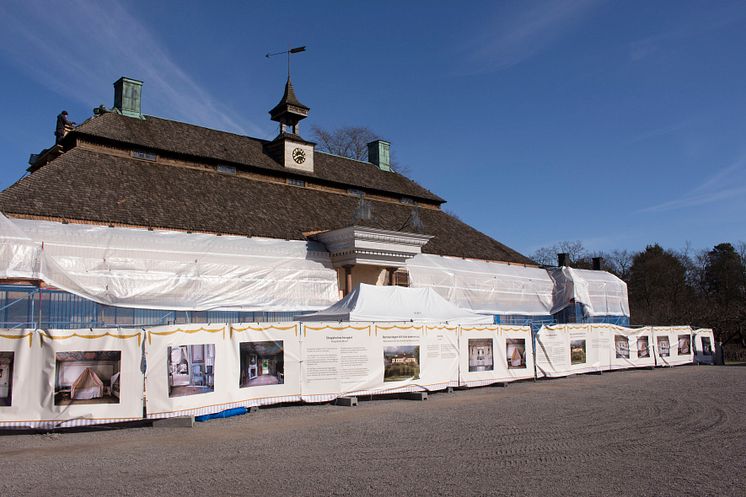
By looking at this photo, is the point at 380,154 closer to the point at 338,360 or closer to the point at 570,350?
A: the point at 570,350

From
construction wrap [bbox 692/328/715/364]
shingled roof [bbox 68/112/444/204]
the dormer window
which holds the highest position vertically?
shingled roof [bbox 68/112/444/204]

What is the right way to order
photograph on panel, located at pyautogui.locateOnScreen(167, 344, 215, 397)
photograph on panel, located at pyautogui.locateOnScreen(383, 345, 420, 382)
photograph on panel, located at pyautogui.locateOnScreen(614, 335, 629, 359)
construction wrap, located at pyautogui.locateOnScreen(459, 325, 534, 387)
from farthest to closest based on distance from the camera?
photograph on panel, located at pyautogui.locateOnScreen(614, 335, 629, 359) → construction wrap, located at pyautogui.locateOnScreen(459, 325, 534, 387) → photograph on panel, located at pyautogui.locateOnScreen(383, 345, 420, 382) → photograph on panel, located at pyautogui.locateOnScreen(167, 344, 215, 397)

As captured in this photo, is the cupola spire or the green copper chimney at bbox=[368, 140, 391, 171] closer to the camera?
the cupola spire

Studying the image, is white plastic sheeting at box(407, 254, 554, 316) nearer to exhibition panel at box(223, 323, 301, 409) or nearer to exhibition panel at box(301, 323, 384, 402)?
exhibition panel at box(301, 323, 384, 402)

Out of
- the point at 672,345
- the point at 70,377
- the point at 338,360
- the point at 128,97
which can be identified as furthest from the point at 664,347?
the point at 128,97

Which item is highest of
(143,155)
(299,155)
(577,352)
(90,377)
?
(299,155)

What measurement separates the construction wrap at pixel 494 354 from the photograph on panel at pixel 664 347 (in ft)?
34.2

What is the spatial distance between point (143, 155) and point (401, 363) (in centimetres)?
1606

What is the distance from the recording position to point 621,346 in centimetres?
2634

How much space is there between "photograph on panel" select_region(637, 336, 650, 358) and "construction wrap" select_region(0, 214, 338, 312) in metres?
13.5

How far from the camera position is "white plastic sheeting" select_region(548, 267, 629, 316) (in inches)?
1346

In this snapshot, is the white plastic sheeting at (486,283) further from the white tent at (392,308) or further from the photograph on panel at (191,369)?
the photograph on panel at (191,369)

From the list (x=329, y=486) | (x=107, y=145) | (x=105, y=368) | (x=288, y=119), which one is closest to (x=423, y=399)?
(x=105, y=368)

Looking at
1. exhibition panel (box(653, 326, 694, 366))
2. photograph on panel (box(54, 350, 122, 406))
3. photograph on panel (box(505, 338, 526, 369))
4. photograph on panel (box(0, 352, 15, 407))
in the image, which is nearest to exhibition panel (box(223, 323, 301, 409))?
photograph on panel (box(54, 350, 122, 406))
